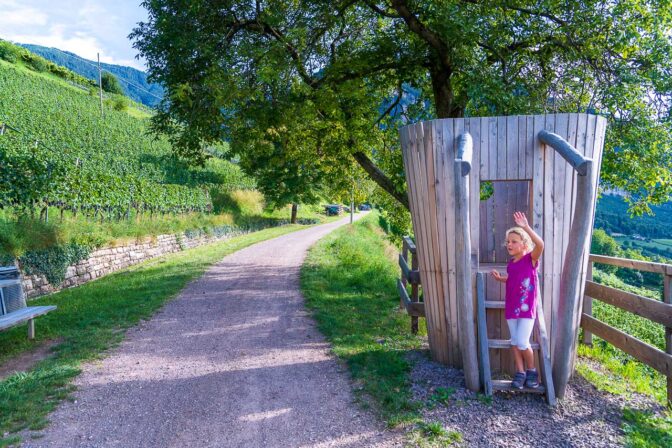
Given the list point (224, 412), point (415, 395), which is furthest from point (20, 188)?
point (415, 395)

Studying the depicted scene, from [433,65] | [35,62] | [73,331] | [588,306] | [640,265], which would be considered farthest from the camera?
[35,62]

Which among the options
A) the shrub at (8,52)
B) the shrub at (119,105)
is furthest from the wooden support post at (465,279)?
the shrub at (8,52)

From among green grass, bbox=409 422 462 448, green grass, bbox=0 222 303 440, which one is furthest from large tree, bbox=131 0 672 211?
green grass, bbox=409 422 462 448

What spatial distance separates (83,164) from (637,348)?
23.2 m

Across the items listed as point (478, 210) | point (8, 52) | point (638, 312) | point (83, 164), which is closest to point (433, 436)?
point (478, 210)

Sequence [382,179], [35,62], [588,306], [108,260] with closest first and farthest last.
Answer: [588,306] < [382,179] < [108,260] < [35,62]

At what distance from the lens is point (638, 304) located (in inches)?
183

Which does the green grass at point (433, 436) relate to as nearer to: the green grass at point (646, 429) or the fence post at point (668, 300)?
the green grass at point (646, 429)

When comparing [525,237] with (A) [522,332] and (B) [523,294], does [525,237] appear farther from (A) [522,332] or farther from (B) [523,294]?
(A) [522,332]

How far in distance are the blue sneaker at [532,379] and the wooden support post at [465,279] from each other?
1.49 feet

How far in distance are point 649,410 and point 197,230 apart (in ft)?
66.7

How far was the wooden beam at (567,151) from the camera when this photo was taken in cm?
381

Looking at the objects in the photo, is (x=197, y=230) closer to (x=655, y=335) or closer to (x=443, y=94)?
(x=443, y=94)

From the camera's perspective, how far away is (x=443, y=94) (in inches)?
357
